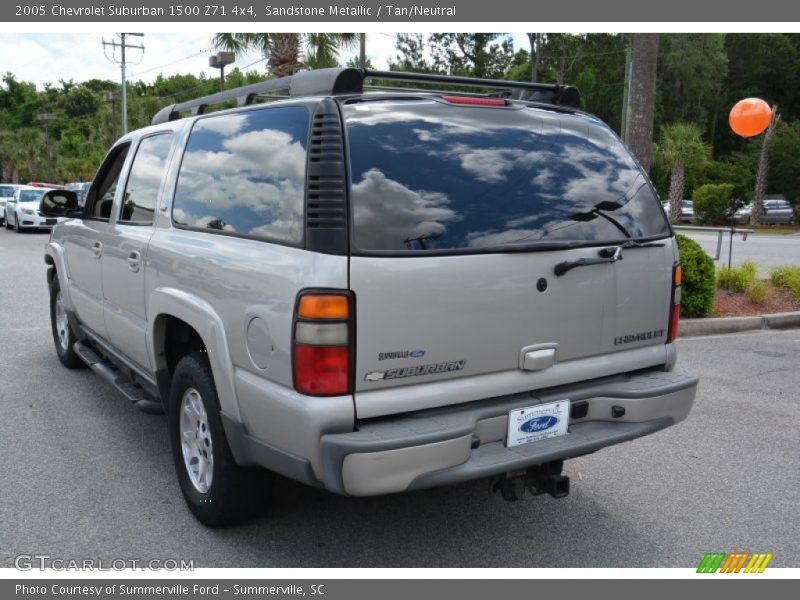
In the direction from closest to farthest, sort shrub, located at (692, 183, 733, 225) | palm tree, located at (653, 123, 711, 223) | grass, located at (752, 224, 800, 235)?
grass, located at (752, 224, 800, 235) < shrub, located at (692, 183, 733, 225) < palm tree, located at (653, 123, 711, 223)

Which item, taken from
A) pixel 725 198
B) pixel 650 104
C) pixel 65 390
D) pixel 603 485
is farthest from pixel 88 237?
pixel 725 198

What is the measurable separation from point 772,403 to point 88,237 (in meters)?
5.32

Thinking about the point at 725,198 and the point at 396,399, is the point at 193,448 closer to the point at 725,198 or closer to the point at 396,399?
the point at 396,399

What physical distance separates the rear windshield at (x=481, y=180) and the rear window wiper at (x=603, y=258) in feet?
0.20

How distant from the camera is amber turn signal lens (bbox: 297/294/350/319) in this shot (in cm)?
273

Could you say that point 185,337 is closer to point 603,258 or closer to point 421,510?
point 421,510

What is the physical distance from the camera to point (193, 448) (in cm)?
371

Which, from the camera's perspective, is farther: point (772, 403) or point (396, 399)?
point (772, 403)

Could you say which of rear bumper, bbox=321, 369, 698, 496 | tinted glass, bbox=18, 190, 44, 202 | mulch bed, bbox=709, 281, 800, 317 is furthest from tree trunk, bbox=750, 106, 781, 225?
rear bumper, bbox=321, 369, 698, 496

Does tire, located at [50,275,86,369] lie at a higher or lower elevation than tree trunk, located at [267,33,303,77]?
lower

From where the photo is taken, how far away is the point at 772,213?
3662 centimetres

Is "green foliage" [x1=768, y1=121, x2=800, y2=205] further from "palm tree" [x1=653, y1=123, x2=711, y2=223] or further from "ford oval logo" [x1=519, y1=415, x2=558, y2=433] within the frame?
"ford oval logo" [x1=519, y1=415, x2=558, y2=433]

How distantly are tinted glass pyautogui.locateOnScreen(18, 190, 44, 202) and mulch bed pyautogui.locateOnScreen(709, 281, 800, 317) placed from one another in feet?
67.4

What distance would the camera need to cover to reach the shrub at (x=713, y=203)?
109 ft
